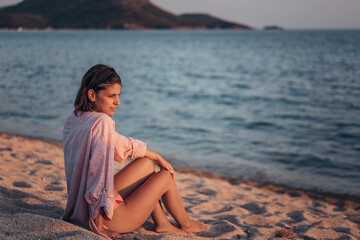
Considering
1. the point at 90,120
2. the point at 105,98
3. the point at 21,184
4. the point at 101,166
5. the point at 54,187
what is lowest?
the point at 54,187

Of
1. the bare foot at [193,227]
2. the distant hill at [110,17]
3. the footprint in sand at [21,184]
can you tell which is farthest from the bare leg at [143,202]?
the distant hill at [110,17]

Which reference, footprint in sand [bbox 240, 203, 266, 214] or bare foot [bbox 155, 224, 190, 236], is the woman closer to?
bare foot [bbox 155, 224, 190, 236]

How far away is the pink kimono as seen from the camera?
242 centimetres

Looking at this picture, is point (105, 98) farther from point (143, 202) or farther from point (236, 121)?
point (236, 121)

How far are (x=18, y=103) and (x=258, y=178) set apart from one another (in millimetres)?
10556

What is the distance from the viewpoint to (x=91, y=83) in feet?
8.17

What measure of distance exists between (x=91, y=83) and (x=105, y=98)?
6.2 inches

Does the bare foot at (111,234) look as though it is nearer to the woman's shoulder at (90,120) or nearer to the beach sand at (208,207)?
the beach sand at (208,207)

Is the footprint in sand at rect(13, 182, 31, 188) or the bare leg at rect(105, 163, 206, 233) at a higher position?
the bare leg at rect(105, 163, 206, 233)

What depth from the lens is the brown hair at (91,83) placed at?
2475 mm

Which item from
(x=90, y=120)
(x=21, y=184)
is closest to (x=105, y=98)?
(x=90, y=120)

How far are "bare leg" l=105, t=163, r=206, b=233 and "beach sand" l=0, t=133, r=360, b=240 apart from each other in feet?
0.71

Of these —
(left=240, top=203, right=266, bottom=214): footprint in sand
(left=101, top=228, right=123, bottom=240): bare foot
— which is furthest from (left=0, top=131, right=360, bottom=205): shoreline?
(left=101, top=228, right=123, bottom=240): bare foot

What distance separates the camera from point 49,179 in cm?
463
